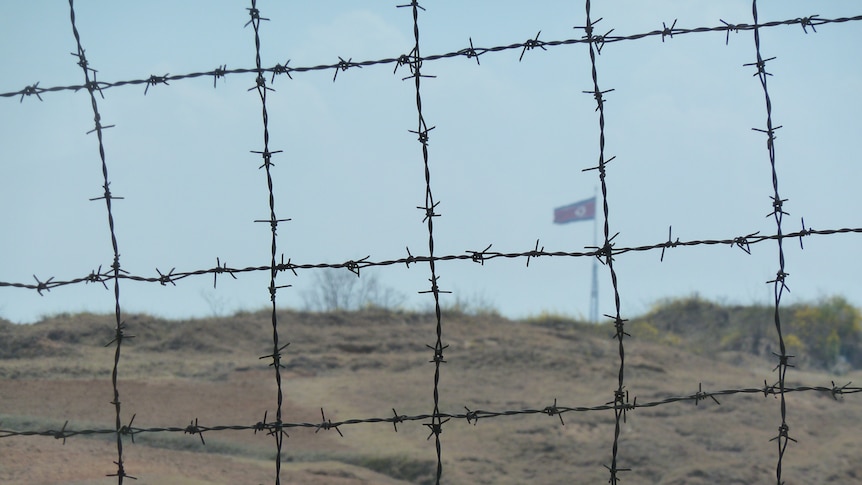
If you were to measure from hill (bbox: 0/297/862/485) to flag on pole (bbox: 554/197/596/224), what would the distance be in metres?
18.2

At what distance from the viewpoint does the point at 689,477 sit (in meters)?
8.20

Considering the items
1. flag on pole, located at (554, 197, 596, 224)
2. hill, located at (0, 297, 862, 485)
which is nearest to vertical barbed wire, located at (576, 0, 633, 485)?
hill, located at (0, 297, 862, 485)

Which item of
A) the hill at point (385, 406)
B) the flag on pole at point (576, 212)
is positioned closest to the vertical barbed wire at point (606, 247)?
the hill at point (385, 406)

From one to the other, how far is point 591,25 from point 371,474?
5174 mm

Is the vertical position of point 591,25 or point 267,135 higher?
point 591,25

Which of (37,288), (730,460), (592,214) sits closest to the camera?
(37,288)

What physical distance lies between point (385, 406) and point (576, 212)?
25.9 metres

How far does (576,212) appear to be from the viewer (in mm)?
35812

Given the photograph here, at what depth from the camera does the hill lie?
26.8 ft

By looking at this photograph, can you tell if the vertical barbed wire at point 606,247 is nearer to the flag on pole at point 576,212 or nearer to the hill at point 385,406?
the hill at point 385,406

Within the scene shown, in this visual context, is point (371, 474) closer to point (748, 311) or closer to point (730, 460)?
point (730, 460)

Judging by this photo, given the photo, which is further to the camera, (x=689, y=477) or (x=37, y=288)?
(x=689, y=477)

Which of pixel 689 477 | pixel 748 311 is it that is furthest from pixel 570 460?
pixel 748 311

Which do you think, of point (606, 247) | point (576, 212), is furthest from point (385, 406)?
point (576, 212)
